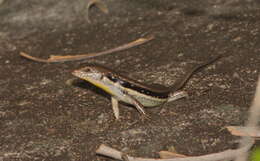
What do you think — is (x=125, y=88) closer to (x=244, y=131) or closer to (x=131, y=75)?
(x=131, y=75)

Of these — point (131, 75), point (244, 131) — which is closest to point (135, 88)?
point (131, 75)

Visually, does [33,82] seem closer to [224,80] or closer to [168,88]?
[168,88]

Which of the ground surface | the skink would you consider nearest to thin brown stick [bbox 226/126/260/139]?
the ground surface

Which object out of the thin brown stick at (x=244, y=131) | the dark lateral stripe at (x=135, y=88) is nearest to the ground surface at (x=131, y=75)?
the thin brown stick at (x=244, y=131)

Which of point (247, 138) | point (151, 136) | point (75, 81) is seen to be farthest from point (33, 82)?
point (247, 138)

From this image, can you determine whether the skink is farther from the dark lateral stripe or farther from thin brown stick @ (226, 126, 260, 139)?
thin brown stick @ (226, 126, 260, 139)

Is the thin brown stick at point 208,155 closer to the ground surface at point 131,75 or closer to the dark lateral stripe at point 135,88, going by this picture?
the ground surface at point 131,75
